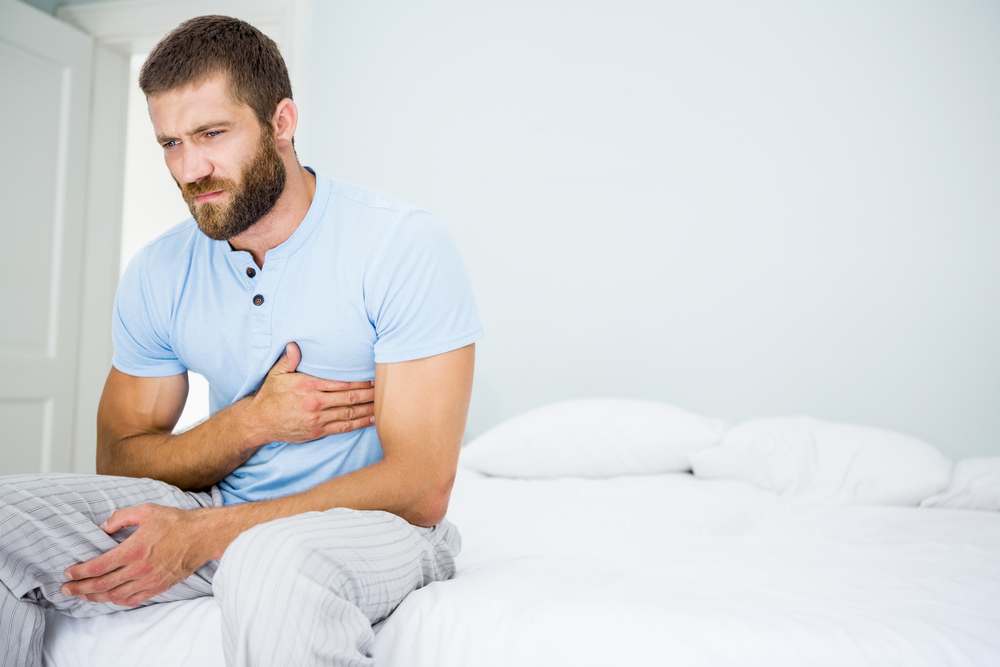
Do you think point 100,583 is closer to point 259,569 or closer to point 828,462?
point 259,569

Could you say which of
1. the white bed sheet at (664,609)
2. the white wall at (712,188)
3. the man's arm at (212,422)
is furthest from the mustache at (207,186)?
the white wall at (712,188)

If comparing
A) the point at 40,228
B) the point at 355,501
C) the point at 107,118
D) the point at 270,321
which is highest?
the point at 107,118

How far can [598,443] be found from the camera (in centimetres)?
192

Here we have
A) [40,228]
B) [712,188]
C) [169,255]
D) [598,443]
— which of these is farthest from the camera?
[40,228]

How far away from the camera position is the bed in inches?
31.4

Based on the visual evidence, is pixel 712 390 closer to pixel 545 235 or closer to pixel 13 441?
pixel 545 235

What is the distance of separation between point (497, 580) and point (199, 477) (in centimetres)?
49

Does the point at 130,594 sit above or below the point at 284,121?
below

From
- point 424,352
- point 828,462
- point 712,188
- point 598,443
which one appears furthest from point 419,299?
point 712,188

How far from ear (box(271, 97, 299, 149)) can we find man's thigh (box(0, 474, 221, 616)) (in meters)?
0.56

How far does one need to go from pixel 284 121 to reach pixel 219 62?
124mm

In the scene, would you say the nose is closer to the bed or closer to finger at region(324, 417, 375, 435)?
finger at region(324, 417, 375, 435)

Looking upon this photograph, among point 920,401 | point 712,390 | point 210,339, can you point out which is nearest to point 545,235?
point 712,390

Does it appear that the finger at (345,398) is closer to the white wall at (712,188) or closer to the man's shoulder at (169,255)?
the man's shoulder at (169,255)
